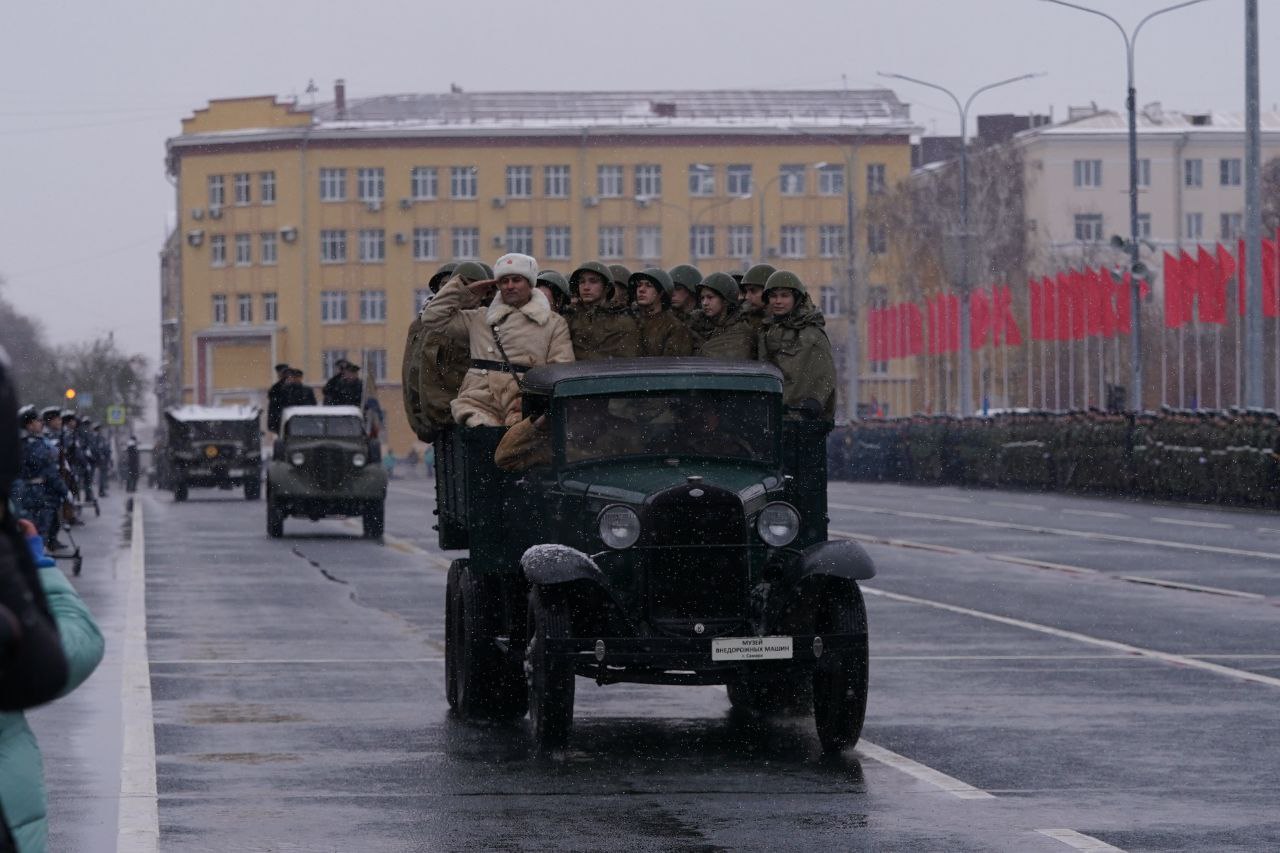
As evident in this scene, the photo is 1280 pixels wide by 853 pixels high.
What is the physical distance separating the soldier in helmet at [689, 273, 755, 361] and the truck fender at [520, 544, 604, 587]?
7.22ft

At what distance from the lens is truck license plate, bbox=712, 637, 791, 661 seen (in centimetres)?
1152

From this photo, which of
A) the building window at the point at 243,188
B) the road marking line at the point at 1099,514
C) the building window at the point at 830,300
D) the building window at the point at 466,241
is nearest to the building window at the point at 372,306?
the building window at the point at 466,241

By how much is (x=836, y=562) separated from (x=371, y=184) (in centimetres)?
11507

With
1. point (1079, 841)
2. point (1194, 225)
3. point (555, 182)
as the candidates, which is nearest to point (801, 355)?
point (1079, 841)

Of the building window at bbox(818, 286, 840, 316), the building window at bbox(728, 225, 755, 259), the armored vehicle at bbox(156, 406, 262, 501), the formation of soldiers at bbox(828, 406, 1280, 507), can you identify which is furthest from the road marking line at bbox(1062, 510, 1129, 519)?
the building window at bbox(818, 286, 840, 316)

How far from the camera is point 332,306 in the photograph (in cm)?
12744

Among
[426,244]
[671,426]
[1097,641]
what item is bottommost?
[1097,641]

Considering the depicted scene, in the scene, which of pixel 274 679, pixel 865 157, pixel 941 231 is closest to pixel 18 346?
pixel 865 157

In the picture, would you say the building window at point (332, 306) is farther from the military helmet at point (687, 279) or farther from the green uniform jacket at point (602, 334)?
the green uniform jacket at point (602, 334)

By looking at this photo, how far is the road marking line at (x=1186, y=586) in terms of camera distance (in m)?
22.1

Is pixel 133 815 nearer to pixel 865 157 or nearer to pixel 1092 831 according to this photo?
pixel 1092 831

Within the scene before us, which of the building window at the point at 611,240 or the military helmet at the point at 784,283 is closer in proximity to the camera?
the military helmet at the point at 784,283

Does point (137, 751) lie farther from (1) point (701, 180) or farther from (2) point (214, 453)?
(1) point (701, 180)

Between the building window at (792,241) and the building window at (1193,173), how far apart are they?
61.5 ft
